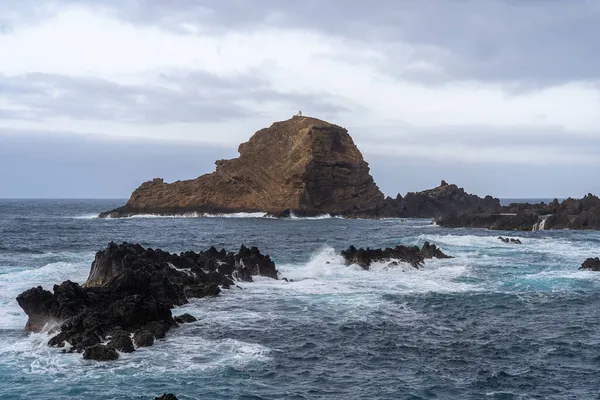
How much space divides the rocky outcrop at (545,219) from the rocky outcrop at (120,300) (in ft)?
168

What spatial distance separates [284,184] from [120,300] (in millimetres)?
84194

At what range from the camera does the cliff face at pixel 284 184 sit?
10675cm

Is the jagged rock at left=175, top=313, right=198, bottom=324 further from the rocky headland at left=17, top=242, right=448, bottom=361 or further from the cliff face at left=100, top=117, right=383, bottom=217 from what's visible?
the cliff face at left=100, top=117, right=383, bottom=217

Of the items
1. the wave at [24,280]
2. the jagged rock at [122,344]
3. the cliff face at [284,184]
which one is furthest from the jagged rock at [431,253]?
the cliff face at [284,184]

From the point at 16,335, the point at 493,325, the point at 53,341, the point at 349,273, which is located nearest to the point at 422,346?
the point at 493,325

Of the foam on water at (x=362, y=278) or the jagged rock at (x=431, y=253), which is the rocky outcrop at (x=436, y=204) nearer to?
the jagged rock at (x=431, y=253)

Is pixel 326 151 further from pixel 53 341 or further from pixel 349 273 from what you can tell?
pixel 53 341

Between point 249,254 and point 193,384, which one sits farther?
point 249,254

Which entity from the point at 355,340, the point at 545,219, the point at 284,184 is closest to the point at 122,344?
the point at 355,340

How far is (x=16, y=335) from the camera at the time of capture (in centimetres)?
2239

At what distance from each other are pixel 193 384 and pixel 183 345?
14.0 feet

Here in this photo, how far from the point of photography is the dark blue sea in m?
17.0

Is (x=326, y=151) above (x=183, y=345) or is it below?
above

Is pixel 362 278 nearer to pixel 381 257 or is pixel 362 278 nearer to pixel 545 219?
pixel 381 257
